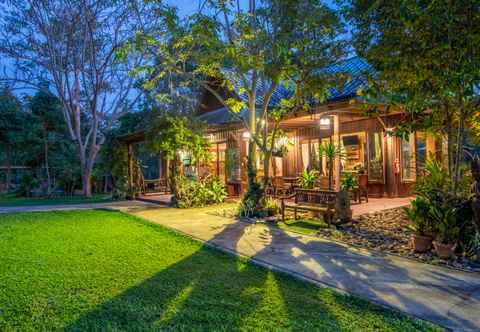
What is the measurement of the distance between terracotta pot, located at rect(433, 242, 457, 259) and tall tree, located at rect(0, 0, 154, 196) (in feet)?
45.9

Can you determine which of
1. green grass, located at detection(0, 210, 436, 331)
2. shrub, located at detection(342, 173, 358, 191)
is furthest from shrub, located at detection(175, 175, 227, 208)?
green grass, located at detection(0, 210, 436, 331)

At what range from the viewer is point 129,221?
8.09m

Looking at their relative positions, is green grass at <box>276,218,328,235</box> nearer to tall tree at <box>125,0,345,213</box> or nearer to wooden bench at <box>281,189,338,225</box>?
wooden bench at <box>281,189,338,225</box>

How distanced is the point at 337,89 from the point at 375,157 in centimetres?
516

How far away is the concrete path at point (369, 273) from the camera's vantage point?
2.87m

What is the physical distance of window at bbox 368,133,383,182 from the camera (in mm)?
11000

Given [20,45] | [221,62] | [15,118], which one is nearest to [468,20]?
[221,62]

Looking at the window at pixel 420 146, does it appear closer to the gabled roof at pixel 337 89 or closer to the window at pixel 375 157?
the window at pixel 375 157

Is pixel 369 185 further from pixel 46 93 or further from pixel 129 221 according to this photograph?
pixel 46 93

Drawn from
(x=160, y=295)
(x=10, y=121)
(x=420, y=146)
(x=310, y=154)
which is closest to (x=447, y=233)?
(x=160, y=295)

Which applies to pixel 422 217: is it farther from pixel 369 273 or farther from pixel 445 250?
pixel 369 273

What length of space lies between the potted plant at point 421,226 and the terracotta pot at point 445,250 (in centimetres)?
23

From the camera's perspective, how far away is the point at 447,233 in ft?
14.4

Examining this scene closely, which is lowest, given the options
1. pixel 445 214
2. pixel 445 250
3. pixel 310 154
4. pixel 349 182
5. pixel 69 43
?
pixel 445 250
